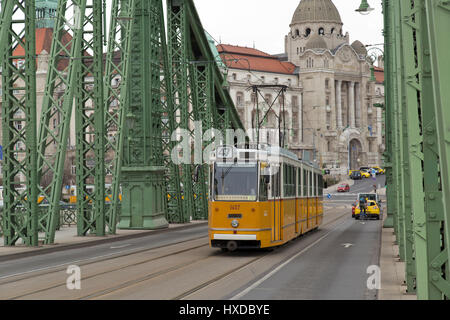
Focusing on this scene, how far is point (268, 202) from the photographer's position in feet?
73.4

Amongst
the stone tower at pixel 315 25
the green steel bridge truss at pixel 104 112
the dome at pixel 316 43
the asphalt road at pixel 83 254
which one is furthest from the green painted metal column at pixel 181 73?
the stone tower at pixel 315 25

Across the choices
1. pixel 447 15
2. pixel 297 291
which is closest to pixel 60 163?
pixel 297 291

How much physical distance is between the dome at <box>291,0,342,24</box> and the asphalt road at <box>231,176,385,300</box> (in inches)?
5880

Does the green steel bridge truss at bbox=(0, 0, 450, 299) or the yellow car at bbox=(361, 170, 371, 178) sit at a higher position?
the yellow car at bbox=(361, 170, 371, 178)

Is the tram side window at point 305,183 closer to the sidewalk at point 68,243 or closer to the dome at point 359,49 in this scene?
the sidewalk at point 68,243

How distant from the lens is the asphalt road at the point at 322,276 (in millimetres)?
13586

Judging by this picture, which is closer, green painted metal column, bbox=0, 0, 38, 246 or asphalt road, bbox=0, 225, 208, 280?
asphalt road, bbox=0, 225, 208, 280

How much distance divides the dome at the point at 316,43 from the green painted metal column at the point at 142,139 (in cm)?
12857

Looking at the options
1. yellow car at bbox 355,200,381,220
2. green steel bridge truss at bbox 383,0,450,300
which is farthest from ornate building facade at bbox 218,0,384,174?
green steel bridge truss at bbox 383,0,450,300

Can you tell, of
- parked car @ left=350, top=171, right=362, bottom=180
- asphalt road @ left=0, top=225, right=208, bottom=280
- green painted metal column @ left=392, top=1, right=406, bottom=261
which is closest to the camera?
green painted metal column @ left=392, top=1, right=406, bottom=261

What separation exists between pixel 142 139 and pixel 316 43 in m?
130

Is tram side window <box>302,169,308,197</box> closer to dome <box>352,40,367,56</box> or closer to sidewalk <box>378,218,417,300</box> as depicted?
sidewalk <box>378,218,417,300</box>

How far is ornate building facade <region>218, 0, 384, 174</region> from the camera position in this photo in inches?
6289
